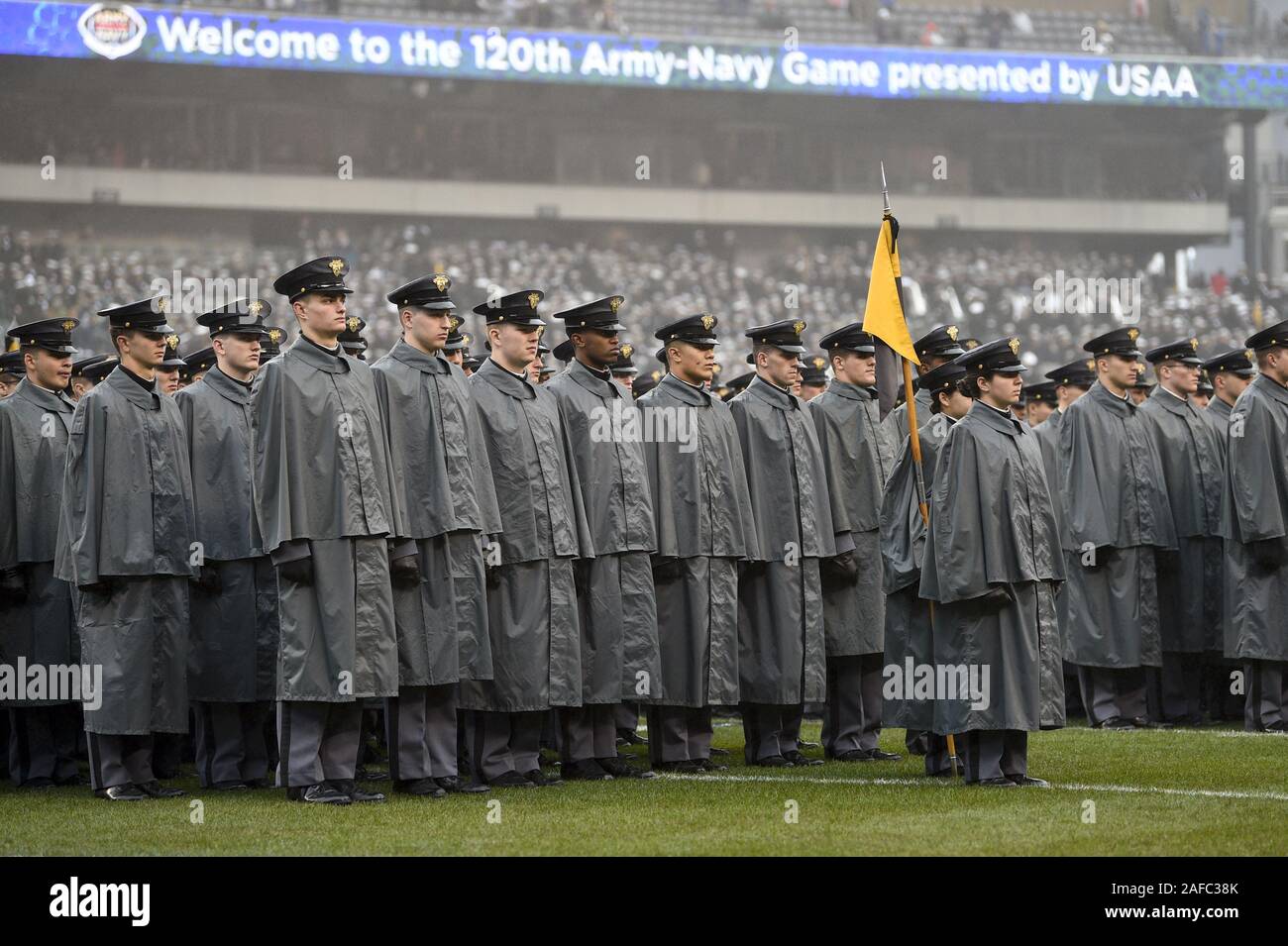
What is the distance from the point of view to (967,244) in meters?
53.1

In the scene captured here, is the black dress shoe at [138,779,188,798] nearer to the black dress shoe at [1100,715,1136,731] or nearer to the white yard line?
the white yard line

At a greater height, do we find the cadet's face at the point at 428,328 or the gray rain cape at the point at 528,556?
the cadet's face at the point at 428,328

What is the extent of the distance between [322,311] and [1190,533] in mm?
7132

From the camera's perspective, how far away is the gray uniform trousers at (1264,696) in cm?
1200

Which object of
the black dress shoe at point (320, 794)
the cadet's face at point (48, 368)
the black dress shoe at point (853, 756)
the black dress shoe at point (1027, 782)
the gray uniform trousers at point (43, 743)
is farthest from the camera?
the black dress shoe at point (853, 756)

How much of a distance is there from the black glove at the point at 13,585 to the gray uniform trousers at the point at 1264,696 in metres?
7.94

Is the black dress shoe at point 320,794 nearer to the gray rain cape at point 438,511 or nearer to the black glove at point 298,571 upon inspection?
the gray rain cape at point 438,511

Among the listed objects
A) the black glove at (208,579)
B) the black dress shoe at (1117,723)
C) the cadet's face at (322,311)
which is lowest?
the black dress shoe at (1117,723)

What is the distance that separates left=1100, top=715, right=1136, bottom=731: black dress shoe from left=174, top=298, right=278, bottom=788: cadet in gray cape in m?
6.07

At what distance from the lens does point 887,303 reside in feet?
33.7

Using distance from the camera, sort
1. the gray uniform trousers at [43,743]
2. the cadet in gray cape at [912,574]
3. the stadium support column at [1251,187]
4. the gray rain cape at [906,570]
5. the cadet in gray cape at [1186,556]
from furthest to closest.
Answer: the stadium support column at [1251,187] → the cadet in gray cape at [1186,556] → the gray uniform trousers at [43,743] → the gray rain cape at [906,570] → the cadet in gray cape at [912,574]

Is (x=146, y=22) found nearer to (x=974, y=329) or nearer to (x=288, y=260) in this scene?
(x=288, y=260)

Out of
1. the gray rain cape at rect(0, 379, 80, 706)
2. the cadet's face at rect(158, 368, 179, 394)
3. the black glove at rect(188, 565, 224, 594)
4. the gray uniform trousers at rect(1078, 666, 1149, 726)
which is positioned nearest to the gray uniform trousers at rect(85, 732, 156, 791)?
the black glove at rect(188, 565, 224, 594)

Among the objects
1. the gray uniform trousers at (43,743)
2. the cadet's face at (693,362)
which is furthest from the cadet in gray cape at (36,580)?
the cadet's face at (693,362)
